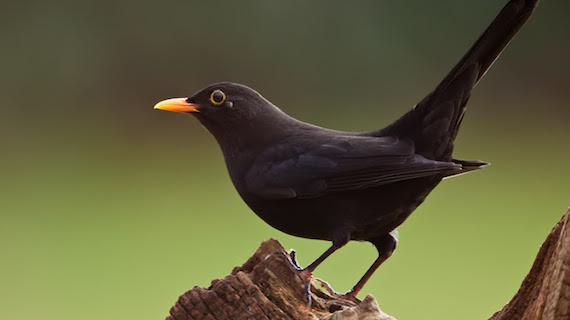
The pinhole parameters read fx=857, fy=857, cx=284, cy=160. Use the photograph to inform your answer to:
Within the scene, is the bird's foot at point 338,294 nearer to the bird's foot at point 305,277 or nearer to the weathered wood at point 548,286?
the bird's foot at point 305,277

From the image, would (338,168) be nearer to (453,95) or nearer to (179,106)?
(453,95)

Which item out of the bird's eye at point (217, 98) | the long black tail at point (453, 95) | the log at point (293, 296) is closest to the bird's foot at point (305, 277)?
the log at point (293, 296)

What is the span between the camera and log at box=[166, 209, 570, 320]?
2.39 metres

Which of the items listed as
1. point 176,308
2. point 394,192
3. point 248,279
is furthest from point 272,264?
point 394,192

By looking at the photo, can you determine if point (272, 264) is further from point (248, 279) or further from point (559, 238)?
point (559, 238)

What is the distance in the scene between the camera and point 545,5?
8227 mm

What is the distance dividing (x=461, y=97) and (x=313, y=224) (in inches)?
27.8

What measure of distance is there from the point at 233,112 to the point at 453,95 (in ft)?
2.85

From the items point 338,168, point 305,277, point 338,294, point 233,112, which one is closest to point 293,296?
point 305,277

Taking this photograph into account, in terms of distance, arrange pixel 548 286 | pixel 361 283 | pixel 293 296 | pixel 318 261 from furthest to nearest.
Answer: pixel 361 283, pixel 318 261, pixel 293 296, pixel 548 286

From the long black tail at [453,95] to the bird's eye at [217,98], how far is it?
690mm

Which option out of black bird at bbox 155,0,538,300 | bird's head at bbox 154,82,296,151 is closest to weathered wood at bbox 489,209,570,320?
black bird at bbox 155,0,538,300

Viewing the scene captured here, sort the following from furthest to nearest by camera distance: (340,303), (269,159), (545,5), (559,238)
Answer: (545,5) → (269,159) → (340,303) → (559,238)

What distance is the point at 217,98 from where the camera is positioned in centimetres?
340
